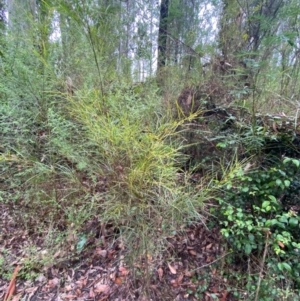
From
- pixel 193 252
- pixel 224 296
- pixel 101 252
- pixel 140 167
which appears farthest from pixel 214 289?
pixel 140 167

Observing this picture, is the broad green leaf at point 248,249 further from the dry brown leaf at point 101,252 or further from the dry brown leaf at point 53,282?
→ the dry brown leaf at point 53,282

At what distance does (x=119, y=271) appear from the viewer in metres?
1.74

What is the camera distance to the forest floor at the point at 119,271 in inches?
62.7

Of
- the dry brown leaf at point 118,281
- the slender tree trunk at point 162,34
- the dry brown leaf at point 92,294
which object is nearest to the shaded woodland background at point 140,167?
the dry brown leaf at point 118,281

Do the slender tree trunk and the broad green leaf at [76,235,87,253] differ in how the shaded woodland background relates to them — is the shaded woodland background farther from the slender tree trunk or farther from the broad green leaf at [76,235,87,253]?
the slender tree trunk

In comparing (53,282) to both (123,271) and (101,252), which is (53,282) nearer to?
(101,252)

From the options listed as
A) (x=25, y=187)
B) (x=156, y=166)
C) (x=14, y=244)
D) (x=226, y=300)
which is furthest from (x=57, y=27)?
(x=226, y=300)

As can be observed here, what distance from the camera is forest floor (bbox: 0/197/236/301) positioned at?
1.59 metres

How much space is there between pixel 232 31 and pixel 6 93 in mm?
2993

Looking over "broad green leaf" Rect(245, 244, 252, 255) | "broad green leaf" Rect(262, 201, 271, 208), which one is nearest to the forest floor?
"broad green leaf" Rect(245, 244, 252, 255)

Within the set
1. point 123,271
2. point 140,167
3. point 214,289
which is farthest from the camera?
point 123,271

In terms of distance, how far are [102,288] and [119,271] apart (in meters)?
0.17

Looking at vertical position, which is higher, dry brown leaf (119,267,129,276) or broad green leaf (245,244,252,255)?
broad green leaf (245,244,252,255)

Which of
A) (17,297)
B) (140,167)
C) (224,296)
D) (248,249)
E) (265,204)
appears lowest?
(17,297)
